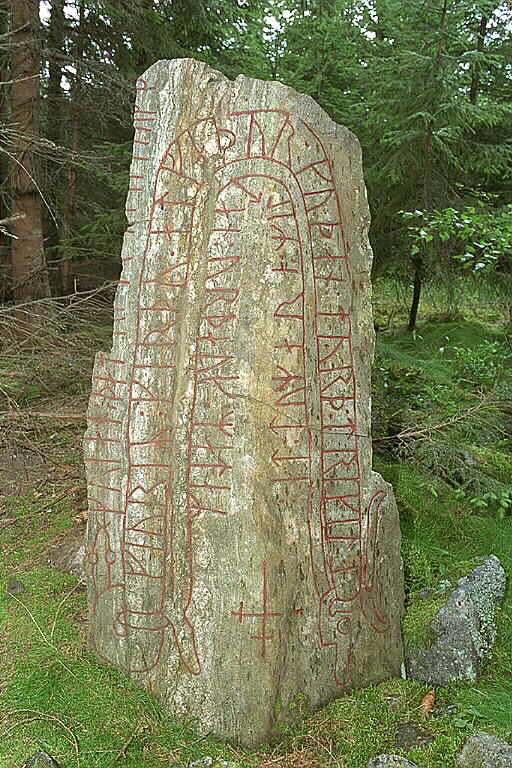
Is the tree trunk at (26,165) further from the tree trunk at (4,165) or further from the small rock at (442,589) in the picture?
the small rock at (442,589)

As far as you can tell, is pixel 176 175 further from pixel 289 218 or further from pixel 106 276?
pixel 106 276

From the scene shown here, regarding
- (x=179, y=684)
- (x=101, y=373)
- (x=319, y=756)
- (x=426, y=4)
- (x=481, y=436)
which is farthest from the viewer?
(x=426, y=4)

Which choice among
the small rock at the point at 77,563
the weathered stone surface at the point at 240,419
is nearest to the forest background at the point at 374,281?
the small rock at the point at 77,563

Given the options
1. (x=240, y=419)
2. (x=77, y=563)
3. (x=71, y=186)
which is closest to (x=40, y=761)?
(x=77, y=563)

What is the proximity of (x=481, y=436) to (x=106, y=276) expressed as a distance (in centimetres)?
722

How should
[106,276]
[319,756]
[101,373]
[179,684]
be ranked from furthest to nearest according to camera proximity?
[106,276], [101,373], [179,684], [319,756]

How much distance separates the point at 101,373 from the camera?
352 centimetres

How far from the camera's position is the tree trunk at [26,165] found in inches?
272

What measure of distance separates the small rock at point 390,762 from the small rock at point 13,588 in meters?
2.35

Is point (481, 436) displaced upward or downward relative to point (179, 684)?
upward

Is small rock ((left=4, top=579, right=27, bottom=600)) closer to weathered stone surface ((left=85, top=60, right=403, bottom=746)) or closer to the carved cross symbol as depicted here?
weathered stone surface ((left=85, top=60, right=403, bottom=746))

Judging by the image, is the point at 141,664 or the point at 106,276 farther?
the point at 106,276

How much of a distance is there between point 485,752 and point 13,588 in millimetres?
2846

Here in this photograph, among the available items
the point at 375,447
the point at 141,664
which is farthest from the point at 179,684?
the point at 375,447
